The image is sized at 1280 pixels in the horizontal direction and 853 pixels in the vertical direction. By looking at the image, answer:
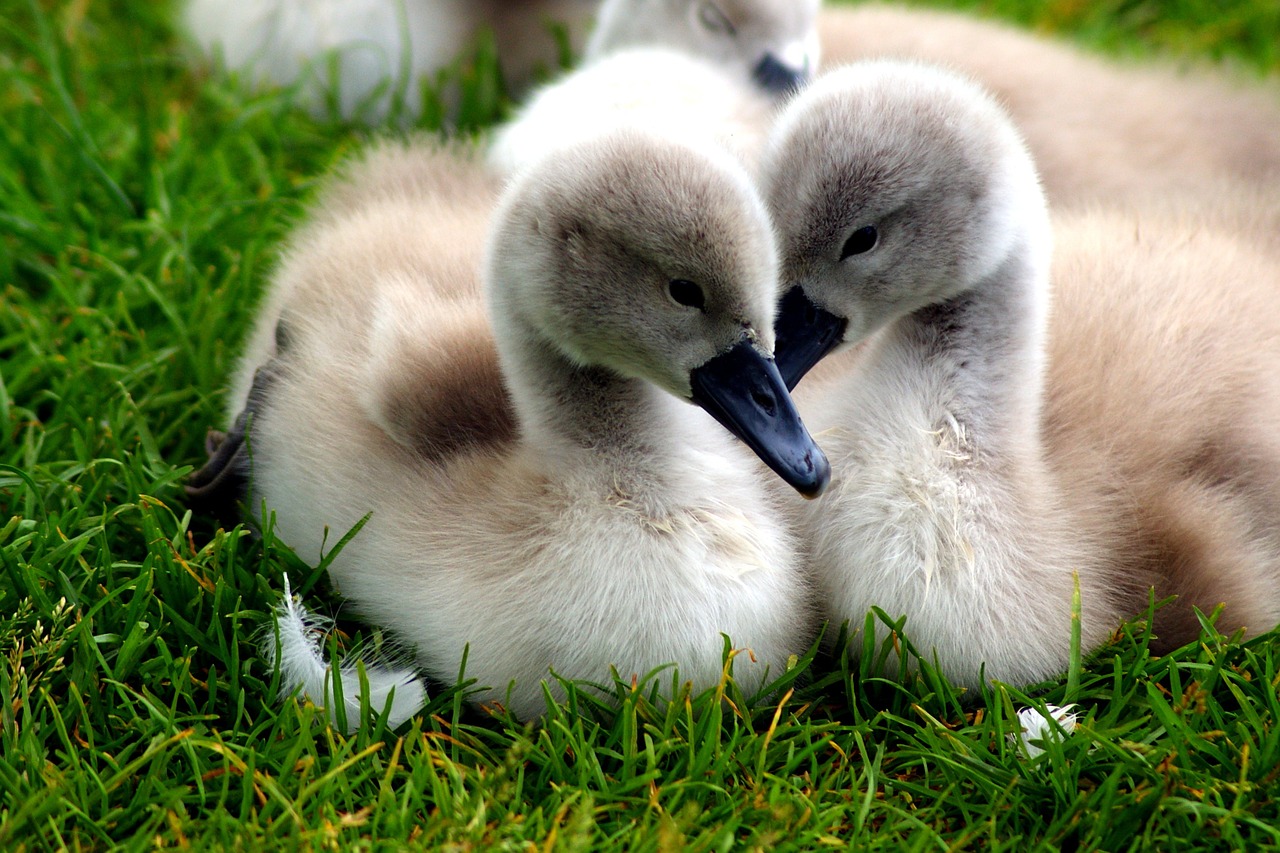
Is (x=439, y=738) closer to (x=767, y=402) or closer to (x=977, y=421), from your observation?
(x=767, y=402)

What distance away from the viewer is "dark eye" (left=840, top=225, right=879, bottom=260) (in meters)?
2.26

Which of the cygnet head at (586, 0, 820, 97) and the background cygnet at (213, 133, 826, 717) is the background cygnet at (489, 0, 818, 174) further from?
the background cygnet at (213, 133, 826, 717)

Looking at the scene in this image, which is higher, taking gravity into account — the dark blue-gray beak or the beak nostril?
the dark blue-gray beak

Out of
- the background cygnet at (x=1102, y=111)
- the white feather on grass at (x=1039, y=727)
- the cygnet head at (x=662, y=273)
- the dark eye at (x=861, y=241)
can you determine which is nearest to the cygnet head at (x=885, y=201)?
the dark eye at (x=861, y=241)

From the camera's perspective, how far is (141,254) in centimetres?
318

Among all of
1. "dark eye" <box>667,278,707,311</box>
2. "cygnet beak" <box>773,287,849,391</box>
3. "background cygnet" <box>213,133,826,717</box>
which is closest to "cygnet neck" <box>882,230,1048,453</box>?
"cygnet beak" <box>773,287,849,391</box>

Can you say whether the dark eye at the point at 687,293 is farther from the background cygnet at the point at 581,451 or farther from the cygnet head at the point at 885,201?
the cygnet head at the point at 885,201

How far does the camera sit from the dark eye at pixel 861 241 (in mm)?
2258

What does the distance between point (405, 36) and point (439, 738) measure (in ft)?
7.69

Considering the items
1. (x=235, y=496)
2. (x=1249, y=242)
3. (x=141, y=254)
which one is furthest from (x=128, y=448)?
(x=1249, y=242)

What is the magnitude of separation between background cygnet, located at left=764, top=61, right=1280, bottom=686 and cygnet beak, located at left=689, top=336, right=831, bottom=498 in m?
0.20

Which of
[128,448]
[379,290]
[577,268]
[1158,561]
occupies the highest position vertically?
[577,268]

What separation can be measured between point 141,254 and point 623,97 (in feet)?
3.80

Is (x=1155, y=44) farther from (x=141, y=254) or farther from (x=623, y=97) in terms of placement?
(x=141, y=254)
